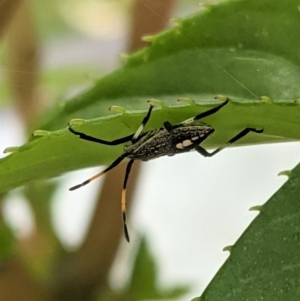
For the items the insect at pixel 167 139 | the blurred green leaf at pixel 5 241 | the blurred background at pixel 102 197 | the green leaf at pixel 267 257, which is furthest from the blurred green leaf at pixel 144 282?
the green leaf at pixel 267 257

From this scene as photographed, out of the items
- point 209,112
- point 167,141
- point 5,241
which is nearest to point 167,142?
point 167,141

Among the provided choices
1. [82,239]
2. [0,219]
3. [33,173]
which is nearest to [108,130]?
[33,173]

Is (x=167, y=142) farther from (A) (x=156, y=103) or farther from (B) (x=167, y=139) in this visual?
(A) (x=156, y=103)

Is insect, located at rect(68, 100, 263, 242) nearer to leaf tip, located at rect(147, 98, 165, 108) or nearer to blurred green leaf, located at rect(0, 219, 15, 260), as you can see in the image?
leaf tip, located at rect(147, 98, 165, 108)

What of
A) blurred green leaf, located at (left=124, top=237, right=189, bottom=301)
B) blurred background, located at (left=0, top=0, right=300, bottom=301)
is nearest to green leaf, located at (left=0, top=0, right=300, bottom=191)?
blurred background, located at (left=0, top=0, right=300, bottom=301)

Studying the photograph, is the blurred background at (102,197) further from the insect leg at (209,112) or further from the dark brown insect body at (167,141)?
the insect leg at (209,112)
